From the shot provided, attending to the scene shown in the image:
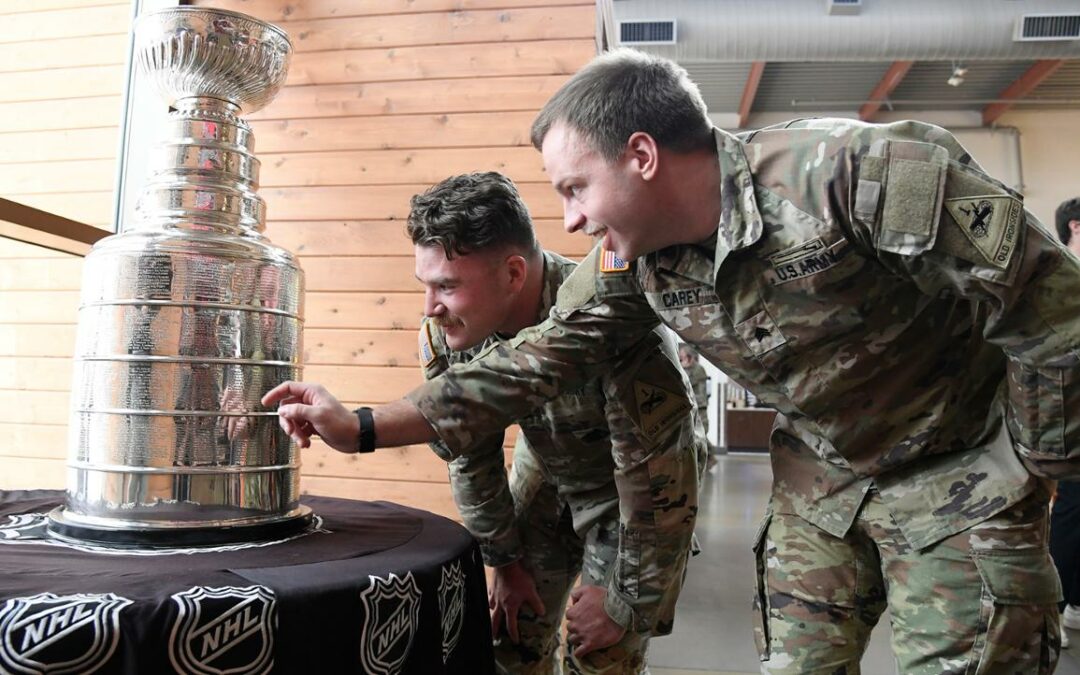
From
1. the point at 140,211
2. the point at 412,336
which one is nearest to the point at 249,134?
the point at 140,211

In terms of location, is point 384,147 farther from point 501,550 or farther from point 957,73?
point 957,73

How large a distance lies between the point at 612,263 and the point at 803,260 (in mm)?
291

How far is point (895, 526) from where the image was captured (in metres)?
1.05

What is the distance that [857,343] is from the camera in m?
1.02

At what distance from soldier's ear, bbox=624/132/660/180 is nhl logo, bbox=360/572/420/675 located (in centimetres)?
57

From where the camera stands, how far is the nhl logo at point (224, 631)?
737 millimetres

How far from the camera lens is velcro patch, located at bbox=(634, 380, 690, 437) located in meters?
1.31

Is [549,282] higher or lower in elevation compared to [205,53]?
lower

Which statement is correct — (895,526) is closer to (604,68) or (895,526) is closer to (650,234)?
(650,234)

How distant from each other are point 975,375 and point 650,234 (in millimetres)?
466

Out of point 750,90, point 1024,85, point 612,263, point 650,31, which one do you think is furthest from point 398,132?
point 1024,85

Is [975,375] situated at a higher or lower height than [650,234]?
lower

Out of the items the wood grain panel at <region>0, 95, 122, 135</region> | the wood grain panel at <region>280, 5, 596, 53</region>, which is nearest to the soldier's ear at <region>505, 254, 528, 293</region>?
the wood grain panel at <region>280, 5, 596, 53</region>

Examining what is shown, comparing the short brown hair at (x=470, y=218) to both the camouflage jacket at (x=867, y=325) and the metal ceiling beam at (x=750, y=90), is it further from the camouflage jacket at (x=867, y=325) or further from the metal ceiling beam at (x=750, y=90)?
the metal ceiling beam at (x=750, y=90)
